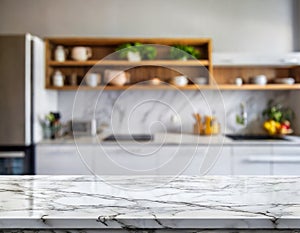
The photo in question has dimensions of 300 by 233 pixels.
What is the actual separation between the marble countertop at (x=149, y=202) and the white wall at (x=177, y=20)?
2.61 m

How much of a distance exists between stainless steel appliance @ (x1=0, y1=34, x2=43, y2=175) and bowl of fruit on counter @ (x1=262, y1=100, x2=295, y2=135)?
2202 mm

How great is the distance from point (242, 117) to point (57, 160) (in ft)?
6.04

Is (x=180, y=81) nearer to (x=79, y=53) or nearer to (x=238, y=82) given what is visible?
(x=238, y=82)

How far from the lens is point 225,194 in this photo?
1.17m

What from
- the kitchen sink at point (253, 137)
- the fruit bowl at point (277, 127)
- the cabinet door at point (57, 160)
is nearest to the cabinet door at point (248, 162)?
the kitchen sink at point (253, 137)

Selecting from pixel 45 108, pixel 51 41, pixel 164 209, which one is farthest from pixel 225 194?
pixel 51 41

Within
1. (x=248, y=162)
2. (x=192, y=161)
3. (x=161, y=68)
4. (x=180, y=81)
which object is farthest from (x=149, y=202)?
(x=161, y=68)

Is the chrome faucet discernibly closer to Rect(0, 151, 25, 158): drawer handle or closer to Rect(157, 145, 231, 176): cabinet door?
Rect(0, 151, 25, 158): drawer handle

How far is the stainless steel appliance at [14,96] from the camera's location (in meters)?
3.13

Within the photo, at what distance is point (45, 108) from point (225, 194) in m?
2.64

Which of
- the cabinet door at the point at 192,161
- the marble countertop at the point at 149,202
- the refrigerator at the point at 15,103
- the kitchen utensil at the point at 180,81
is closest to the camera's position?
the marble countertop at the point at 149,202

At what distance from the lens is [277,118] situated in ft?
12.3

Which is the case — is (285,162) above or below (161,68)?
below

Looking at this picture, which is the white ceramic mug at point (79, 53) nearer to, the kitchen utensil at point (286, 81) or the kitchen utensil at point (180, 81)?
the kitchen utensil at point (180, 81)
